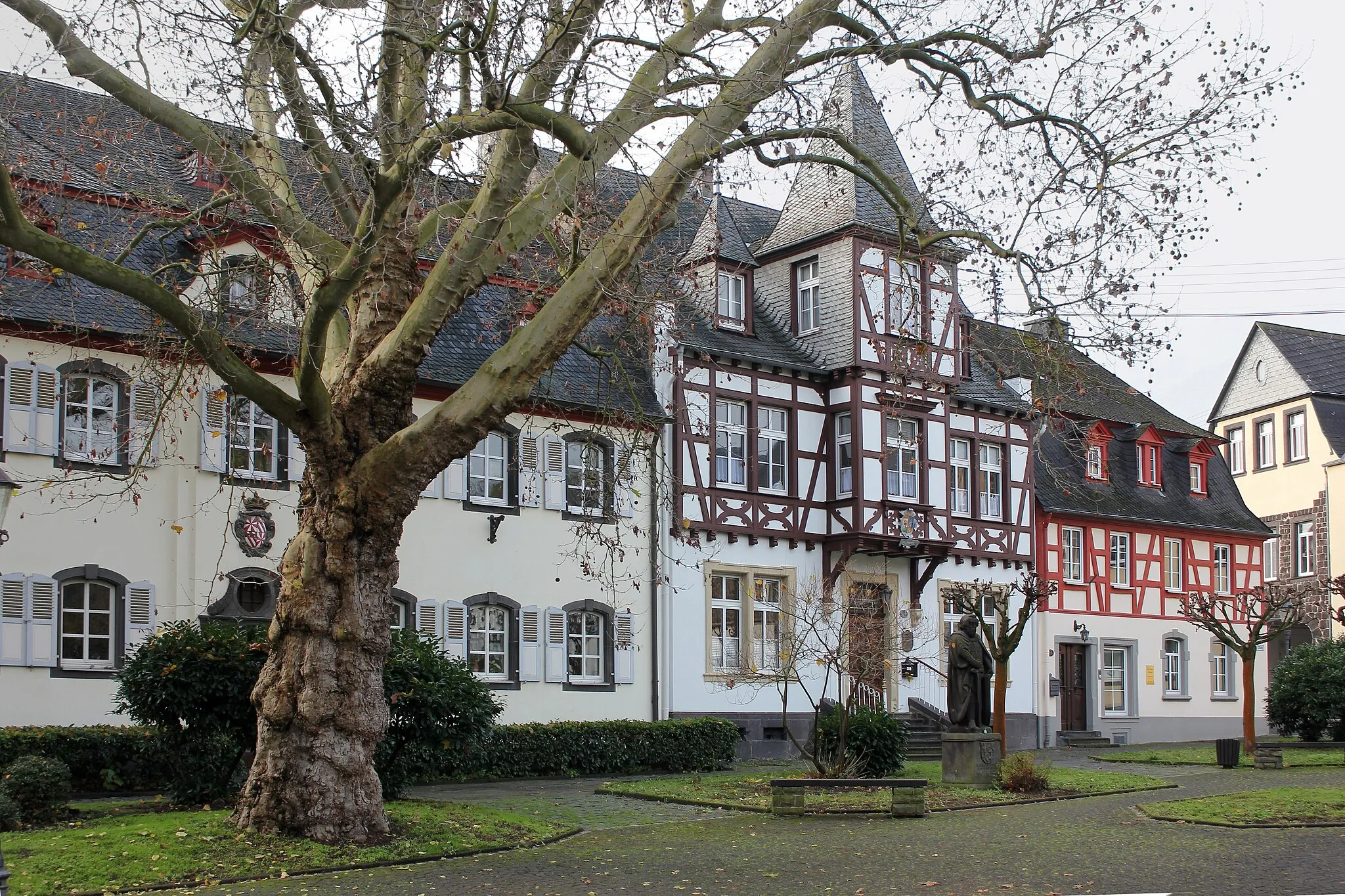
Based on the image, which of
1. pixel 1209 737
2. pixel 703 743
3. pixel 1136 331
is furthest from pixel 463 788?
pixel 1209 737

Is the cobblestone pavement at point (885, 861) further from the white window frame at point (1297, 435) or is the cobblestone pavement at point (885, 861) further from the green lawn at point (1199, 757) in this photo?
the white window frame at point (1297, 435)

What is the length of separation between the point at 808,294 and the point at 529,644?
927 cm

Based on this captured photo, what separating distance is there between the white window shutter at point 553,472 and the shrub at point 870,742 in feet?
22.2

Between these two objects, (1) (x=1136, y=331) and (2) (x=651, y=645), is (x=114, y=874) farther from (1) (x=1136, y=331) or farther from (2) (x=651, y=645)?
(2) (x=651, y=645)

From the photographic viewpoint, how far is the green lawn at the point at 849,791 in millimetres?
15945

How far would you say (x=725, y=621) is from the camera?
2655 cm

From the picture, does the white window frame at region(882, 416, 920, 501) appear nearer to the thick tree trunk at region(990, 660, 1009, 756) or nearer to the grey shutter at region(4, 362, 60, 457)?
the thick tree trunk at region(990, 660, 1009, 756)

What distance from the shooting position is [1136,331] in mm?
12211

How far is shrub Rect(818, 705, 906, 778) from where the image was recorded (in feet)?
63.2

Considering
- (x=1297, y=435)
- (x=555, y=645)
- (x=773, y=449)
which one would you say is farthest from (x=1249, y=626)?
(x=1297, y=435)

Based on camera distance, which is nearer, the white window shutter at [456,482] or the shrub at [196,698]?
the shrub at [196,698]

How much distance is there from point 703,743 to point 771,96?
13.8 meters

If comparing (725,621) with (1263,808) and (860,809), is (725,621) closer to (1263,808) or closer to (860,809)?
(860,809)

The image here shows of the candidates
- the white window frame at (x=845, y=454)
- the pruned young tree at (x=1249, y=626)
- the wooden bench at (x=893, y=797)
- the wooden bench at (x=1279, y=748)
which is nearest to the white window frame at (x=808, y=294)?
the white window frame at (x=845, y=454)
